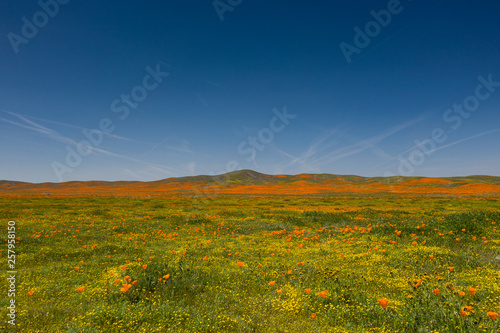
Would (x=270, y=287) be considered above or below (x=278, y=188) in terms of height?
below

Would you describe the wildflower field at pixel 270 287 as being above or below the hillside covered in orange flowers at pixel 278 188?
below

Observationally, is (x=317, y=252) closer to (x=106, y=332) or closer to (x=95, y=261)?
(x=106, y=332)

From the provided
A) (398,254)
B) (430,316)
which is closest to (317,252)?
(398,254)

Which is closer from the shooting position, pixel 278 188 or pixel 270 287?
pixel 270 287

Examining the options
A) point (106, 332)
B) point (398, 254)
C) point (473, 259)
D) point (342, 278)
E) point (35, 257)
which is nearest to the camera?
point (106, 332)

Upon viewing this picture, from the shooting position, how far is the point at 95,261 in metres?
8.65

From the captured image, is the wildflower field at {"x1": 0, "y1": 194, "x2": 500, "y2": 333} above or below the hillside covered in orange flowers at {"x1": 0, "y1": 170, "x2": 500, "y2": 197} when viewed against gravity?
below

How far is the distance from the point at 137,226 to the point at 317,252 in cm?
1303

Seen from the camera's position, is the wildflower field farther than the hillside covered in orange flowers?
No

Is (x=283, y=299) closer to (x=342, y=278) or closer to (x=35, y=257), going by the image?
(x=342, y=278)

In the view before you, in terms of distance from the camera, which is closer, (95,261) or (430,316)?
(430,316)

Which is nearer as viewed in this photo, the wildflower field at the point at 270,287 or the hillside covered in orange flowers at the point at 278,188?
the wildflower field at the point at 270,287

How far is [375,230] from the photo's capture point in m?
12.5

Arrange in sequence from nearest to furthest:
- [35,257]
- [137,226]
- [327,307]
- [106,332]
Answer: [106,332], [327,307], [35,257], [137,226]
